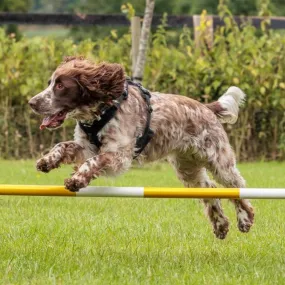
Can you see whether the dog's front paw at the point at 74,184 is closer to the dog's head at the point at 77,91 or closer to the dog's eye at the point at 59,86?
the dog's head at the point at 77,91

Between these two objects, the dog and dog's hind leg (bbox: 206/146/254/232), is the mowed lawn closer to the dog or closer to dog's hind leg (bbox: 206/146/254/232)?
dog's hind leg (bbox: 206/146/254/232)

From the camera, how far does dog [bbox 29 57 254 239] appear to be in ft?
18.6

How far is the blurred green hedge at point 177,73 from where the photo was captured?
14.2 metres

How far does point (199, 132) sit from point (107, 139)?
2.76 feet

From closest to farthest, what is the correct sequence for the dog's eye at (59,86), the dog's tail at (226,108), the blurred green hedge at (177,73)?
the dog's eye at (59,86) < the dog's tail at (226,108) < the blurred green hedge at (177,73)

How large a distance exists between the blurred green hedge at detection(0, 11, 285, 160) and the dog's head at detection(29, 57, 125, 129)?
8.17 m

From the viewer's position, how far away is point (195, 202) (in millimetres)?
8938

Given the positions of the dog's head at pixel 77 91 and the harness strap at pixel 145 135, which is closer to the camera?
the dog's head at pixel 77 91

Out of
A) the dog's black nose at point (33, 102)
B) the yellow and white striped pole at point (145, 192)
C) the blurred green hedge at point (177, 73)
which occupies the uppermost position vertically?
the dog's black nose at point (33, 102)

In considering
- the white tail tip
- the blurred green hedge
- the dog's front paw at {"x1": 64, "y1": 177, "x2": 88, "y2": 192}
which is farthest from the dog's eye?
the blurred green hedge

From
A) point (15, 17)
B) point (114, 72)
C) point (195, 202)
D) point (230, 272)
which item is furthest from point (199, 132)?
point (15, 17)

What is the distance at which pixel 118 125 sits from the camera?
584 centimetres

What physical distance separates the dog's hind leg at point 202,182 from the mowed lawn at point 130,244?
4.4 inches

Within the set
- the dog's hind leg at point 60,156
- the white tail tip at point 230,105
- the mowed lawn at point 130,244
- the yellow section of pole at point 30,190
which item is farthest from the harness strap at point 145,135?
the yellow section of pole at point 30,190
